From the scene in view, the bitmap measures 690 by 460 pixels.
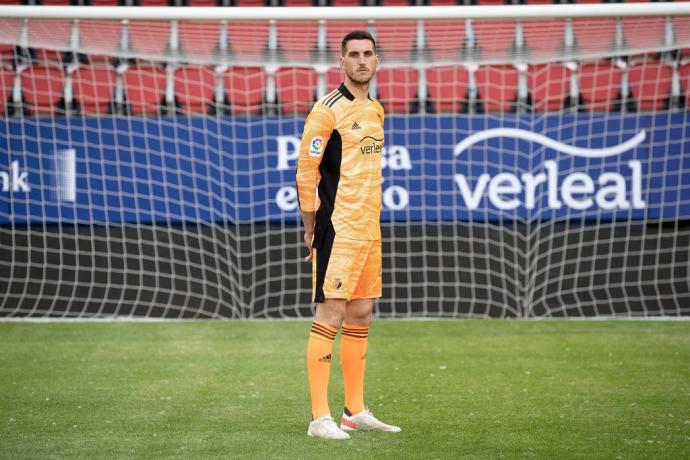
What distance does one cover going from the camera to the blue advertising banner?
838 centimetres

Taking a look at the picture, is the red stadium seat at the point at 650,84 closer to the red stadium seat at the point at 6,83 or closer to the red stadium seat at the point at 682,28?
the red stadium seat at the point at 682,28

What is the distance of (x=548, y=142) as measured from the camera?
8.42 meters

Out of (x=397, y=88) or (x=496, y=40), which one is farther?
(x=397, y=88)

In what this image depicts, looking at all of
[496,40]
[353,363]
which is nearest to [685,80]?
[496,40]

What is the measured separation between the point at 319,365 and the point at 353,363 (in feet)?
0.67

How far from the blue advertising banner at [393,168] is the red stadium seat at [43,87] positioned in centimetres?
59

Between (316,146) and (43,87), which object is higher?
(43,87)

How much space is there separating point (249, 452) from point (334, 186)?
1.14 metres

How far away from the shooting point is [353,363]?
4.29 m

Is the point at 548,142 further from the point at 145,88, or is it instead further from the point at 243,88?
the point at 145,88

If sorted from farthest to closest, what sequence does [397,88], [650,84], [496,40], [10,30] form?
1. [397,88]
2. [650,84]
3. [496,40]
4. [10,30]

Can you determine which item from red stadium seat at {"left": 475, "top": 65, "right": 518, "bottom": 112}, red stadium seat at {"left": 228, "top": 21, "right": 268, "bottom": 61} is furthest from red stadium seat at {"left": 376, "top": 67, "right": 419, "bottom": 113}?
red stadium seat at {"left": 228, "top": 21, "right": 268, "bottom": 61}

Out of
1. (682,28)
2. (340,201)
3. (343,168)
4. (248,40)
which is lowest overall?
(340,201)

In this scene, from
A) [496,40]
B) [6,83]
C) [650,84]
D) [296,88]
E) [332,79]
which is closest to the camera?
[496,40]
